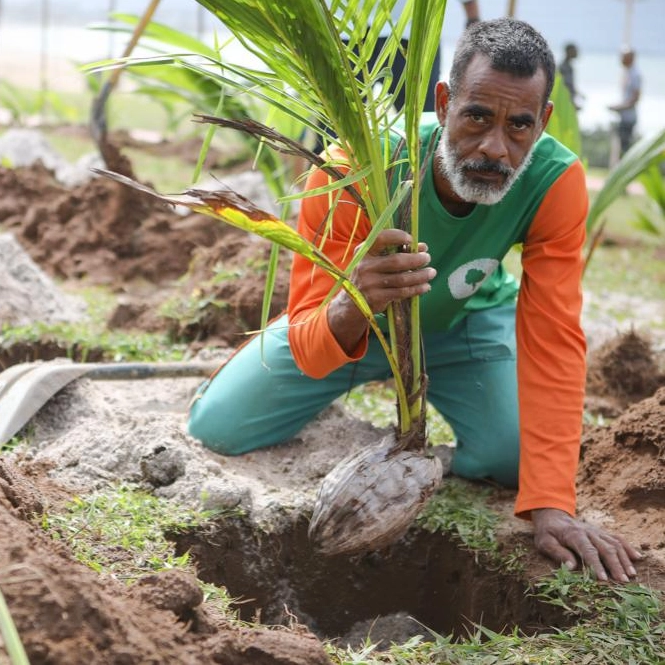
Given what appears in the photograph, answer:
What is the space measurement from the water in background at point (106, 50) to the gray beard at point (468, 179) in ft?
38.4

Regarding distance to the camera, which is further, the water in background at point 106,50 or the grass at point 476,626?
the water in background at point 106,50

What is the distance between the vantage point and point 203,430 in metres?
2.89

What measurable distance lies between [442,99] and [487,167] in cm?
24

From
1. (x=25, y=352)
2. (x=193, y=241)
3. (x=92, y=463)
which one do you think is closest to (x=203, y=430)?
(x=92, y=463)

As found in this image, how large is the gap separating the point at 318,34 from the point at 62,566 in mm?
1015

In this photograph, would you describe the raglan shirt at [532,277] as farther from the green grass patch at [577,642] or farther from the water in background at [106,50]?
the water in background at [106,50]

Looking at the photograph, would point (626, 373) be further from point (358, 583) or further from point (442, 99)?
point (442, 99)

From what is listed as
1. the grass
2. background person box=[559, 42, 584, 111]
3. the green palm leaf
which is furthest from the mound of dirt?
background person box=[559, 42, 584, 111]

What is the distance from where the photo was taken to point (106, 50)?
1436cm

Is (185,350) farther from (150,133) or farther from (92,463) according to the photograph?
(150,133)

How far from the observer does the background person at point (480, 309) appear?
2258mm

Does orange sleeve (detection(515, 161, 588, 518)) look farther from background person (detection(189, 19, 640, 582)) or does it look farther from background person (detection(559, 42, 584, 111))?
background person (detection(559, 42, 584, 111))

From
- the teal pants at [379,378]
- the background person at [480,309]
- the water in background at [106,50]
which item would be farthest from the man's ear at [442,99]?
the water in background at [106,50]

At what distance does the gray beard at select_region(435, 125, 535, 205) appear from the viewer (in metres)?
2.31
